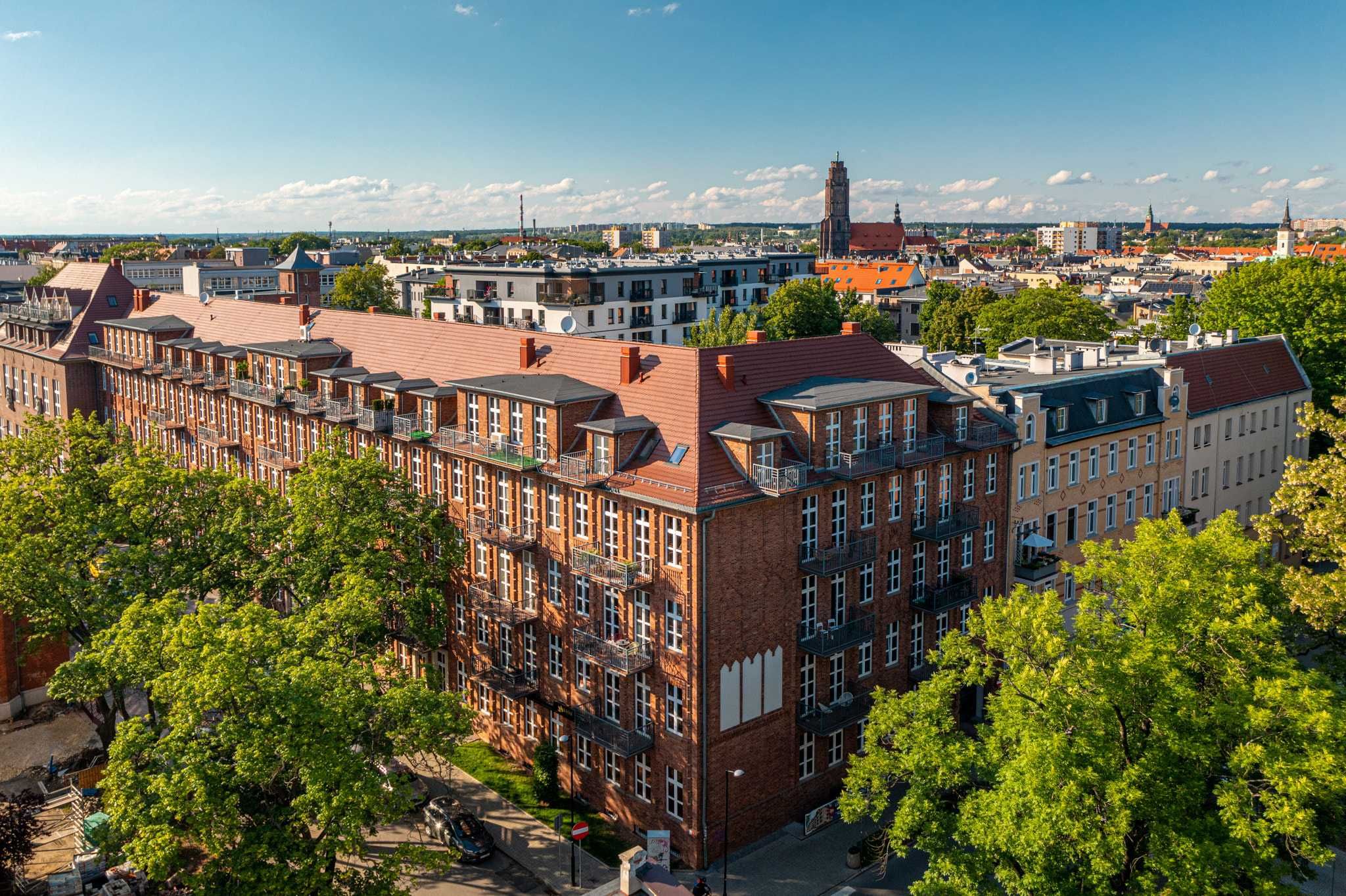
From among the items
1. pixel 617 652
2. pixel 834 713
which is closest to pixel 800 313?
pixel 834 713

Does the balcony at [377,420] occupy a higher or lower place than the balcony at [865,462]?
higher

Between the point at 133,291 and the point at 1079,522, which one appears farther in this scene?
the point at 133,291

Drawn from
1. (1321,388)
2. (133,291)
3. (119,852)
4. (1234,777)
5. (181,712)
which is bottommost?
(119,852)

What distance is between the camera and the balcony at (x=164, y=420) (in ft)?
203

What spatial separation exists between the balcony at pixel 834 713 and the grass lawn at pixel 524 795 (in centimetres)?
733

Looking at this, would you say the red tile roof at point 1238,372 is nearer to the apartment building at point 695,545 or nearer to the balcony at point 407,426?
the apartment building at point 695,545

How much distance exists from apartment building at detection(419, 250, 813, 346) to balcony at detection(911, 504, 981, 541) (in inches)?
1965

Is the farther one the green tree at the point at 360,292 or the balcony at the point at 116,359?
the green tree at the point at 360,292

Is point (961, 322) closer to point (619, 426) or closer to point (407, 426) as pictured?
point (407, 426)

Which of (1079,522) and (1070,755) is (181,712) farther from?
(1079,522)

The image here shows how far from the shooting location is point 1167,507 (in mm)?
53094

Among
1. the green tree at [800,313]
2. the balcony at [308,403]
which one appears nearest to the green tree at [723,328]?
the green tree at [800,313]

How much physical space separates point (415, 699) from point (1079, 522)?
32.4 metres

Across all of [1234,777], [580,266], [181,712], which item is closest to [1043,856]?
[1234,777]
